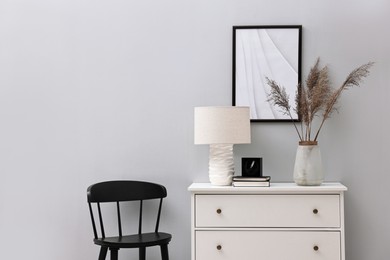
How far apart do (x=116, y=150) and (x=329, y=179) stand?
1343 mm

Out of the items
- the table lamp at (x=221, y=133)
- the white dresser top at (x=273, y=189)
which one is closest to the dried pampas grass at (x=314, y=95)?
the table lamp at (x=221, y=133)

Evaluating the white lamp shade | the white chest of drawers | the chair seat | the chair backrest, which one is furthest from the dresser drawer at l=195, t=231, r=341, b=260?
the white lamp shade

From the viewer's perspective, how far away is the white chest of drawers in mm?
3348

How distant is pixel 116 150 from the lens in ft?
12.5

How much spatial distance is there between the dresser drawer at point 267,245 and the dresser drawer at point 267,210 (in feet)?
0.17

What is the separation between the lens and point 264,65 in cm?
373

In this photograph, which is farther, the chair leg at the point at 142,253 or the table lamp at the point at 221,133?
the chair leg at the point at 142,253

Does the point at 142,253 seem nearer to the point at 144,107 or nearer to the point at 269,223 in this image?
the point at 269,223

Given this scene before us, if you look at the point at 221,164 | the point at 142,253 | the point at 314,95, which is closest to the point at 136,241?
the point at 142,253

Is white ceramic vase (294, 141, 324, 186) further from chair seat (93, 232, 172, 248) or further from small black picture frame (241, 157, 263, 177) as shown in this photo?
chair seat (93, 232, 172, 248)

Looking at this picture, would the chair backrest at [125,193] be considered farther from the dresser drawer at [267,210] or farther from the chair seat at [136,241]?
the dresser drawer at [267,210]

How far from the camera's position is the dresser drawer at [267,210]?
3.36m

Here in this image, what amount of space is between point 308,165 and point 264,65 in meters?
0.70

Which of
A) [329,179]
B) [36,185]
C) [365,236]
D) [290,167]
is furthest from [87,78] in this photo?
[365,236]
